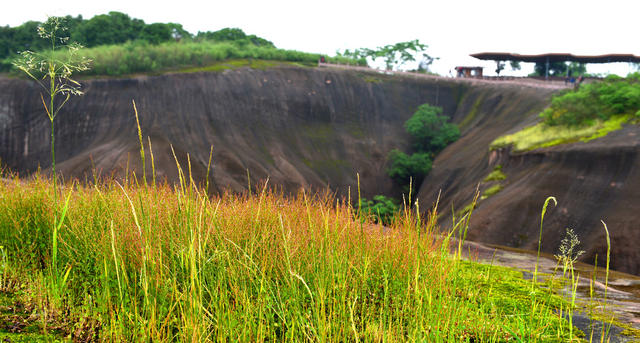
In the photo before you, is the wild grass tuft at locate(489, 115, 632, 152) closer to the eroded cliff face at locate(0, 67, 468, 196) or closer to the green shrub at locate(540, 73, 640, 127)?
the green shrub at locate(540, 73, 640, 127)

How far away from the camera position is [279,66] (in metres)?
51.8

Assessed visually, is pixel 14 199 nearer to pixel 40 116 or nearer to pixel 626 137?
pixel 626 137

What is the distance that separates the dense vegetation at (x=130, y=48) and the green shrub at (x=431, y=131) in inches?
656

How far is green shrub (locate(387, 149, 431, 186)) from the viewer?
143 feet

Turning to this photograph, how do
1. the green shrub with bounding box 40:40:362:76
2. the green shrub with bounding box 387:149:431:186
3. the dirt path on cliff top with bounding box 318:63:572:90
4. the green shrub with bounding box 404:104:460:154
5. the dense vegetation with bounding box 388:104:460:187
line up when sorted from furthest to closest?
the green shrub with bounding box 404:104:460:154 < the dirt path on cliff top with bounding box 318:63:572:90 < the dense vegetation with bounding box 388:104:460:187 < the green shrub with bounding box 387:149:431:186 < the green shrub with bounding box 40:40:362:76

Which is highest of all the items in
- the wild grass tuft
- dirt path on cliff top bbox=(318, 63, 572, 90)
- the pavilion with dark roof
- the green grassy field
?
the pavilion with dark roof

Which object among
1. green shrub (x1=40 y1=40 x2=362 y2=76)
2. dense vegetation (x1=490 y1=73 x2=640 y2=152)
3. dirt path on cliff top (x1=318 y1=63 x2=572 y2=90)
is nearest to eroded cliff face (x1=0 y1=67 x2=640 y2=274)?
dirt path on cliff top (x1=318 y1=63 x2=572 y2=90)

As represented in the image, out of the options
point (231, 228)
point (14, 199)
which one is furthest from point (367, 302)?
point (14, 199)

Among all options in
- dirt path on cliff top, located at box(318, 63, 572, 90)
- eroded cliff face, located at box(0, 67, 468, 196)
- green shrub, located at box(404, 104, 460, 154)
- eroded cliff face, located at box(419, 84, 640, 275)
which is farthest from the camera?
green shrub, located at box(404, 104, 460, 154)

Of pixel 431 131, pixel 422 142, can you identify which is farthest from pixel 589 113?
pixel 422 142

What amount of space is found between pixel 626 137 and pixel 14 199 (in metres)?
26.7

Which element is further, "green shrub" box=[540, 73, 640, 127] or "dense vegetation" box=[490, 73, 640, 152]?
"green shrub" box=[540, 73, 640, 127]

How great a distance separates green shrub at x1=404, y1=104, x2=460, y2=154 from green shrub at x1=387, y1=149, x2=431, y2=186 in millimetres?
2360

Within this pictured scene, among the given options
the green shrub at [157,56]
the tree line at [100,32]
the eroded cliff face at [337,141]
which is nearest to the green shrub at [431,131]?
the eroded cliff face at [337,141]
